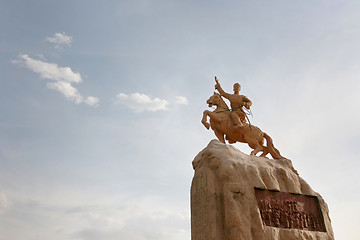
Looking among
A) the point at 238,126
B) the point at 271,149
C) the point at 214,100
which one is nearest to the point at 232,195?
the point at 238,126

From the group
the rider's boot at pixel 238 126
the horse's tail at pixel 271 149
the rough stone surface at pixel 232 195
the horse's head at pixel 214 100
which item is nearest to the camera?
the rough stone surface at pixel 232 195

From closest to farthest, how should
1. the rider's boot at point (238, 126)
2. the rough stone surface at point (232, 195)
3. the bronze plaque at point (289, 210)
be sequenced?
the rough stone surface at point (232, 195) → the bronze plaque at point (289, 210) → the rider's boot at point (238, 126)

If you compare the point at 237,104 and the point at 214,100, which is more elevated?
the point at 214,100

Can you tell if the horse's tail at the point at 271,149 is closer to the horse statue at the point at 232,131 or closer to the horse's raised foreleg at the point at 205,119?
the horse statue at the point at 232,131

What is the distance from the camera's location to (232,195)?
6.16m

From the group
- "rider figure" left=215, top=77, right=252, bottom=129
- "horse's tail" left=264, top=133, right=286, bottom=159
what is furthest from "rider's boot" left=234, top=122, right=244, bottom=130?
"horse's tail" left=264, top=133, right=286, bottom=159

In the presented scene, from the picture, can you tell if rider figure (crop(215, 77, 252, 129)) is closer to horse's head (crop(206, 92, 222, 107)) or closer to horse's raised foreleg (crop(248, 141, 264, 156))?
horse's head (crop(206, 92, 222, 107))

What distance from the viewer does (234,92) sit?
10141 mm

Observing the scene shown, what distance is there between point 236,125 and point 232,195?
3200mm

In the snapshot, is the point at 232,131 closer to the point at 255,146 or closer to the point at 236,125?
the point at 236,125

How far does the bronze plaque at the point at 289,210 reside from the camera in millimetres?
6520

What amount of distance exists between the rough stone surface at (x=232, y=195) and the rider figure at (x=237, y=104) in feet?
6.17

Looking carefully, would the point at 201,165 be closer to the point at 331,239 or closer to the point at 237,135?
the point at 237,135

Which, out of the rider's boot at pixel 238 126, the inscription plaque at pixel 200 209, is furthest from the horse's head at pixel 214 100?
the inscription plaque at pixel 200 209
